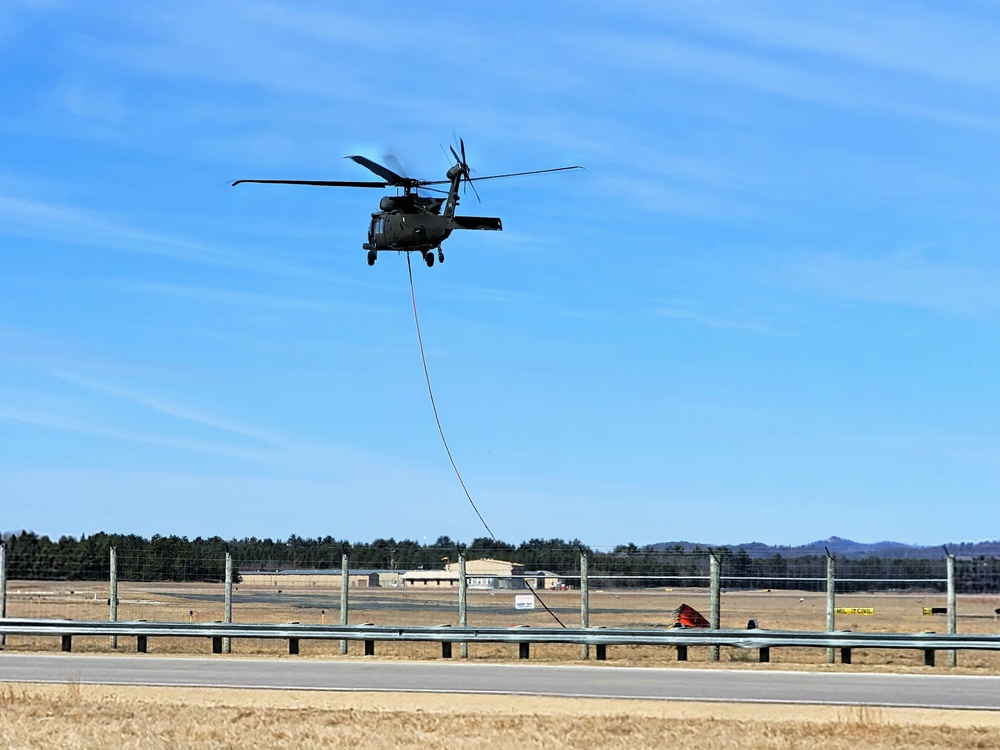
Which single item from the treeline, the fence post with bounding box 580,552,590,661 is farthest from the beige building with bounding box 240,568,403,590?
the fence post with bounding box 580,552,590,661

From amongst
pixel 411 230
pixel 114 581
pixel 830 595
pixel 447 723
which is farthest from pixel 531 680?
pixel 114 581

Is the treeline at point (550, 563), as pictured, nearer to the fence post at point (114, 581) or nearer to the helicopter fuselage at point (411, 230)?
the fence post at point (114, 581)

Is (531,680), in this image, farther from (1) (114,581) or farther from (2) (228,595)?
(1) (114,581)

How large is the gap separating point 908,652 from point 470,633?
33.6 feet

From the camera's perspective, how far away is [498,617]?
143 ft

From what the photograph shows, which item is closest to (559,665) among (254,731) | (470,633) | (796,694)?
(470,633)

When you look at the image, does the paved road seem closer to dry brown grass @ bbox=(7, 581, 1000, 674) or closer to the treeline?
dry brown grass @ bbox=(7, 581, 1000, 674)

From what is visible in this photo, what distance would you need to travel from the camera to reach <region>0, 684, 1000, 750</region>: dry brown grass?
41.9 ft

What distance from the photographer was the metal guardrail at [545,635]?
830 inches

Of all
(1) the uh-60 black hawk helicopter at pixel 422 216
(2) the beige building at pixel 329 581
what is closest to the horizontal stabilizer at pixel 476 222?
(1) the uh-60 black hawk helicopter at pixel 422 216

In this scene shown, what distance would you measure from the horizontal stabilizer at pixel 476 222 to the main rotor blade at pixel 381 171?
4.32ft

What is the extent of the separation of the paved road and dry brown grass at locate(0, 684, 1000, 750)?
117 centimetres

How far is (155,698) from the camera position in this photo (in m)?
16.3

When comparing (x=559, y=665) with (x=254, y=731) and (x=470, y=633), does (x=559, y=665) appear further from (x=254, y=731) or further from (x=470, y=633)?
(x=254, y=731)
